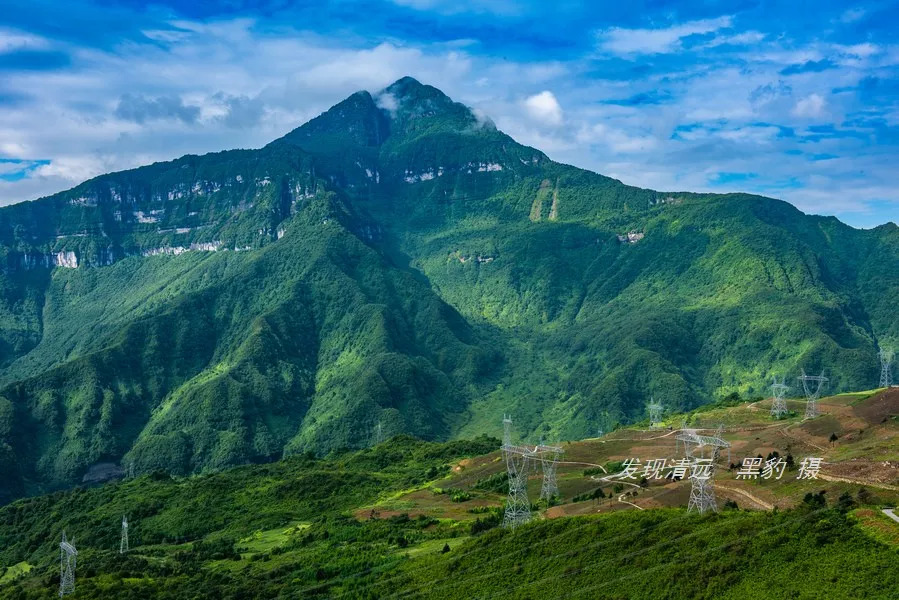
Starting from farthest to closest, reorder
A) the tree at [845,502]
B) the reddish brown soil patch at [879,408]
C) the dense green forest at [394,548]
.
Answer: the reddish brown soil patch at [879,408] < the tree at [845,502] < the dense green forest at [394,548]

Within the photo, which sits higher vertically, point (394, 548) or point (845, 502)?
point (845, 502)

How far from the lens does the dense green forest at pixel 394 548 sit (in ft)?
189

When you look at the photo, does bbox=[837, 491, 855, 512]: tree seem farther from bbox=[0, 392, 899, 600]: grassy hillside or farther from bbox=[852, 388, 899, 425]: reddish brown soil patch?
bbox=[852, 388, 899, 425]: reddish brown soil patch

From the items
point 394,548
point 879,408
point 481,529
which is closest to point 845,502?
point 481,529

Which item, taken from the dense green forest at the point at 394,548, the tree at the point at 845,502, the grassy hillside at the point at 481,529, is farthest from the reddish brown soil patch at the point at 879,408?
the dense green forest at the point at 394,548

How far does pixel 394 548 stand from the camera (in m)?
93.1

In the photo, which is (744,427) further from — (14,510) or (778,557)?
(14,510)

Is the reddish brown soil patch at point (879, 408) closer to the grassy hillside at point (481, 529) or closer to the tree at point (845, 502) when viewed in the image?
the grassy hillside at point (481, 529)

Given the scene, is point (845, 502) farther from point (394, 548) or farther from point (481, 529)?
point (394, 548)

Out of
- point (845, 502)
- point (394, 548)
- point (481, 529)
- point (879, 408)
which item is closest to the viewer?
point (845, 502)

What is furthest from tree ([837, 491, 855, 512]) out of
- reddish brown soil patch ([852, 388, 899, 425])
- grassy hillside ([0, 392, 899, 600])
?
reddish brown soil patch ([852, 388, 899, 425])

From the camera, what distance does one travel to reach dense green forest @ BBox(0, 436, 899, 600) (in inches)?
2267

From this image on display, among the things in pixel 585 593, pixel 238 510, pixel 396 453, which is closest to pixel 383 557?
pixel 585 593

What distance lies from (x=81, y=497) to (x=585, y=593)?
130296mm
